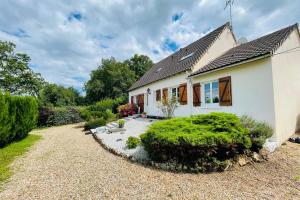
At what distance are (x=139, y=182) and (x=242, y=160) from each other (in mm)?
3186

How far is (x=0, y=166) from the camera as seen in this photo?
5895 mm

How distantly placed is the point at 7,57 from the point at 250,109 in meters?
28.9

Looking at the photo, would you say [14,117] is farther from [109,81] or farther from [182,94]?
[109,81]

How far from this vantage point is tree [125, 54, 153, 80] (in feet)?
130

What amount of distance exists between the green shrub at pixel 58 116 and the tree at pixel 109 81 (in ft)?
38.0

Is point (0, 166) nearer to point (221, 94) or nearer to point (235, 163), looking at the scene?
point (235, 163)

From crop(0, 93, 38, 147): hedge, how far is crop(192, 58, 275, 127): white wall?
10410mm

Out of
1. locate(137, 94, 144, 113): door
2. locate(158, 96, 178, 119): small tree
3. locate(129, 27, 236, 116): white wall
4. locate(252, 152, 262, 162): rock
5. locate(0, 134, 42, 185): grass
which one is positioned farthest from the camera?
locate(137, 94, 144, 113): door

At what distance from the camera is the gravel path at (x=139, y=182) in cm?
386

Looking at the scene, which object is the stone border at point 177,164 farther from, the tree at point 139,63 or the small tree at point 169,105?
the tree at point 139,63

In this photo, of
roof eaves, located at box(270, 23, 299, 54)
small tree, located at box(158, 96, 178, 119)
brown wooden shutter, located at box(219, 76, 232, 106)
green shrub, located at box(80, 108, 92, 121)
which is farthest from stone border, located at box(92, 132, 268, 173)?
green shrub, located at box(80, 108, 92, 121)

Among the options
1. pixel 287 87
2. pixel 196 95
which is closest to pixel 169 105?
pixel 196 95

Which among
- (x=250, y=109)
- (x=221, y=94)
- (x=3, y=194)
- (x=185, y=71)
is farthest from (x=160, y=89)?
(x=3, y=194)

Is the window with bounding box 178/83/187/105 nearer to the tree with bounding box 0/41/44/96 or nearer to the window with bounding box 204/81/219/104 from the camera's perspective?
the window with bounding box 204/81/219/104
